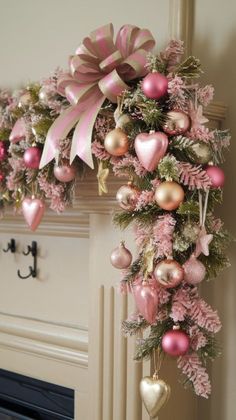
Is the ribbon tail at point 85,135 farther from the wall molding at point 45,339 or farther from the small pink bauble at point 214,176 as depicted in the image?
the wall molding at point 45,339

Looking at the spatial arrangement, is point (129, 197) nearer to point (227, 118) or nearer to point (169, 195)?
point (169, 195)

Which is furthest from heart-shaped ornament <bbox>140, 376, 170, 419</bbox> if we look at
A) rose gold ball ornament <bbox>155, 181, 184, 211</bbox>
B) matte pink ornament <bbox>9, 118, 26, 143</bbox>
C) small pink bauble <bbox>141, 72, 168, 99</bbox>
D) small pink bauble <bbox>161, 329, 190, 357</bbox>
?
matte pink ornament <bbox>9, 118, 26, 143</bbox>

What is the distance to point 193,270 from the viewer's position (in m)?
0.89

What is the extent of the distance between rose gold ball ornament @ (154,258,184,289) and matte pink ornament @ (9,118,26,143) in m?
0.56

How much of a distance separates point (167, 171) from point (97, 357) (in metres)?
0.57

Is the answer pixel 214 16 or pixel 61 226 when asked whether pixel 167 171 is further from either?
pixel 61 226

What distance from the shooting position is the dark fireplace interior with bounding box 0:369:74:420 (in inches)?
57.6

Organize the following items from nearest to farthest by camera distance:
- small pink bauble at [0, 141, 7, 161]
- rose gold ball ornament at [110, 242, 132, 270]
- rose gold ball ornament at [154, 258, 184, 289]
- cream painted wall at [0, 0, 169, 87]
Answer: rose gold ball ornament at [154, 258, 184, 289]
rose gold ball ornament at [110, 242, 132, 270]
cream painted wall at [0, 0, 169, 87]
small pink bauble at [0, 141, 7, 161]

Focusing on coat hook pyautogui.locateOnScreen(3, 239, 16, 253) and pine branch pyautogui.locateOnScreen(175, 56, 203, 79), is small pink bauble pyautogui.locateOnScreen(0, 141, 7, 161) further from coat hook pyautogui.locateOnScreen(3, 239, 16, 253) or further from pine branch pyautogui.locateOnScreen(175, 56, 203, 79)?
pine branch pyautogui.locateOnScreen(175, 56, 203, 79)

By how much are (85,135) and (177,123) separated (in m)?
0.22

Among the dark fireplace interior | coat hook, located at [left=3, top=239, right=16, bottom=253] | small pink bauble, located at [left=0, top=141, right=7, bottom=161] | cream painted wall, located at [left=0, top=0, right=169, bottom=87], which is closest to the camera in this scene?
cream painted wall, located at [left=0, top=0, right=169, bottom=87]

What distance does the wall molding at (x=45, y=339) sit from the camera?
1.39 m

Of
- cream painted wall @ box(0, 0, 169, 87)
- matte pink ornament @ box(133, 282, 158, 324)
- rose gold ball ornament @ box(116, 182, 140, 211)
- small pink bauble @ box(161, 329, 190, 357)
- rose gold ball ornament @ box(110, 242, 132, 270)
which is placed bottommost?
small pink bauble @ box(161, 329, 190, 357)

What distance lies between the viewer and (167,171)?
0.90 metres
